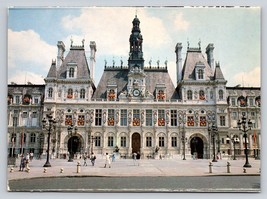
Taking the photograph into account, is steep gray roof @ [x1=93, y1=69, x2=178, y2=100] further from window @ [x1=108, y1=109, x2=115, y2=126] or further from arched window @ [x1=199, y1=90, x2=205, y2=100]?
arched window @ [x1=199, y1=90, x2=205, y2=100]

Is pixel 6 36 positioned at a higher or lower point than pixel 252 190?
higher

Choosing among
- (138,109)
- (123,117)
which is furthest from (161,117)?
(123,117)

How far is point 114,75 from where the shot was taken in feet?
66.4

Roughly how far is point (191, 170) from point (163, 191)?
2.38m

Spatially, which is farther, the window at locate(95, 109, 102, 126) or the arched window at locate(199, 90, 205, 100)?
the arched window at locate(199, 90, 205, 100)

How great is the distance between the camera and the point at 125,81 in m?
21.5

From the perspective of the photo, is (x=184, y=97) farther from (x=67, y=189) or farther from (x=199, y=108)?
(x=67, y=189)

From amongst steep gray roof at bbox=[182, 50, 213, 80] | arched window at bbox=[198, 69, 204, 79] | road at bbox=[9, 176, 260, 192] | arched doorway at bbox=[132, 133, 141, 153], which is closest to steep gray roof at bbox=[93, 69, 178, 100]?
steep gray roof at bbox=[182, 50, 213, 80]

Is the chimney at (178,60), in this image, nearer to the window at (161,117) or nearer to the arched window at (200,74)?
the arched window at (200,74)

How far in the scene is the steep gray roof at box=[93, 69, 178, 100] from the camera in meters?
19.5

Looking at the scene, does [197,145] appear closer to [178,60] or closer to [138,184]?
[178,60]

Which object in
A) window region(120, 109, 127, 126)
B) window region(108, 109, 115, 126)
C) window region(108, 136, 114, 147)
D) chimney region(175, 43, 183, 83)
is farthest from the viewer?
window region(108, 109, 115, 126)

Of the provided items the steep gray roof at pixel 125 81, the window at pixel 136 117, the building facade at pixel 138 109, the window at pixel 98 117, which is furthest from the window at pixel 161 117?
the window at pixel 98 117

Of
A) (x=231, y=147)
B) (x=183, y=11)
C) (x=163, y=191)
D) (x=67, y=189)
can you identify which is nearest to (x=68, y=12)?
(x=183, y=11)
